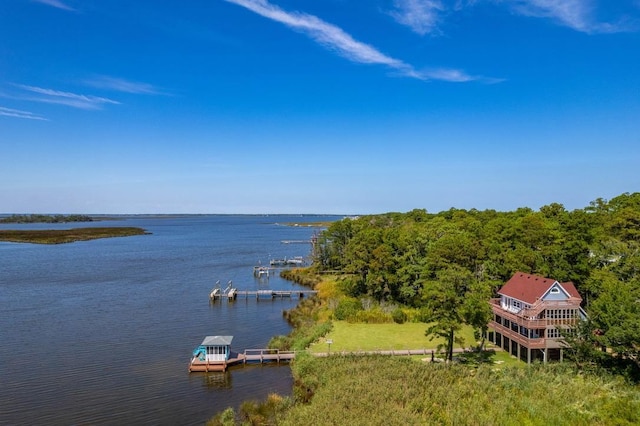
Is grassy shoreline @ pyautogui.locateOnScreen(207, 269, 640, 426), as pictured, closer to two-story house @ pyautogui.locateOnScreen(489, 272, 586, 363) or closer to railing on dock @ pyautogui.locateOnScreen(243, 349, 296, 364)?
two-story house @ pyautogui.locateOnScreen(489, 272, 586, 363)

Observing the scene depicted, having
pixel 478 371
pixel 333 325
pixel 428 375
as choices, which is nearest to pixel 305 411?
pixel 428 375

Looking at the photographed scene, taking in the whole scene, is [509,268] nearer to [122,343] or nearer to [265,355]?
[265,355]

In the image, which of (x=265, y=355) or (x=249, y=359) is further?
(x=249, y=359)

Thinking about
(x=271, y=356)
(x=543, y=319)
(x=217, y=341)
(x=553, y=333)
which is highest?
(x=543, y=319)

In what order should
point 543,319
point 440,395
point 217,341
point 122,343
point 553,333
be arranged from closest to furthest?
point 440,395, point 543,319, point 553,333, point 217,341, point 122,343

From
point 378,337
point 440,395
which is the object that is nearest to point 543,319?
point 378,337

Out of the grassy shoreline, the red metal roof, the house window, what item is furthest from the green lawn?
the house window

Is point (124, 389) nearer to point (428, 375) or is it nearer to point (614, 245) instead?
point (428, 375)

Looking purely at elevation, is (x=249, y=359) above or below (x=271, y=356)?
below
